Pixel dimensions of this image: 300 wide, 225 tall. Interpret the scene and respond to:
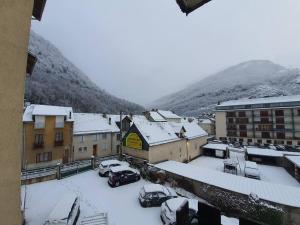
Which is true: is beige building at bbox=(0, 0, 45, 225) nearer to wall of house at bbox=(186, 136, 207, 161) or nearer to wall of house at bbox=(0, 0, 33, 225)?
wall of house at bbox=(0, 0, 33, 225)

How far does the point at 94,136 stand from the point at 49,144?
25.8 ft

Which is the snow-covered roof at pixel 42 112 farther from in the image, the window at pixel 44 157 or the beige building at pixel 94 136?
the window at pixel 44 157

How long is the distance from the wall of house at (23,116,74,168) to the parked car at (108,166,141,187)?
16675 millimetres

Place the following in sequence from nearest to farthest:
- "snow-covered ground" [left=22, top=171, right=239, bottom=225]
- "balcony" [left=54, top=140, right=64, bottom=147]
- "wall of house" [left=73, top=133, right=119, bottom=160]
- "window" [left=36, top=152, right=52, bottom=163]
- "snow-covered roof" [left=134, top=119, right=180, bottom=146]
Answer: "snow-covered ground" [left=22, top=171, right=239, bottom=225] < "snow-covered roof" [left=134, top=119, right=180, bottom=146] < "window" [left=36, top=152, right=52, bottom=163] < "balcony" [left=54, top=140, right=64, bottom=147] < "wall of house" [left=73, top=133, right=119, bottom=160]

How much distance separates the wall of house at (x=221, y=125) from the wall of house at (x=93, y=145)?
4154cm

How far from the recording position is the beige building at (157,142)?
25.2m

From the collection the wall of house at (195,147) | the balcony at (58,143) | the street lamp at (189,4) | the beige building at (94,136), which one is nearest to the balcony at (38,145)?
the balcony at (58,143)

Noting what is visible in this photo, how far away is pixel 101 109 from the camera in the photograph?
9388 cm

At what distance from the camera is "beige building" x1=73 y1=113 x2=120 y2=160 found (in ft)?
114

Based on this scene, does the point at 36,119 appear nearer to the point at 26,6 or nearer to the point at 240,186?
the point at 240,186

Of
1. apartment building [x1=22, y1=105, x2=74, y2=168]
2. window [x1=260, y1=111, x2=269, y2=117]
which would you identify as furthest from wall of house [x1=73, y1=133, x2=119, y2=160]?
→ window [x1=260, y1=111, x2=269, y2=117]

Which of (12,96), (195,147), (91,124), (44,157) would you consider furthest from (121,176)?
(195,147)

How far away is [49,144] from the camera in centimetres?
3112

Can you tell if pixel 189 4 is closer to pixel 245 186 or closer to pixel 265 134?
pixel 245 186
